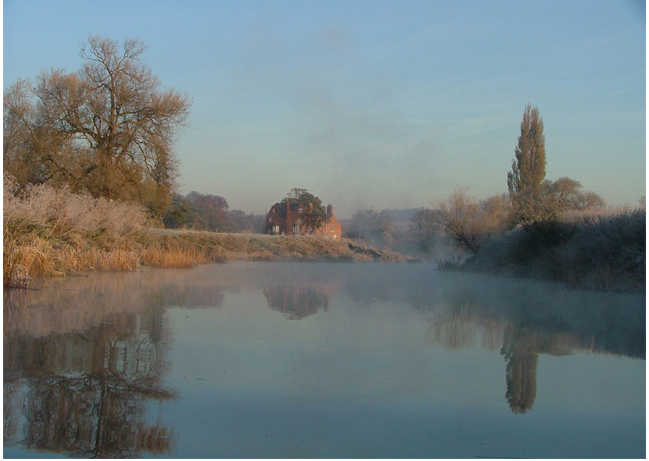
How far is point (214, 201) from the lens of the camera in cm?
6994

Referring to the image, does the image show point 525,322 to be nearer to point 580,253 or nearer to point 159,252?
point 580,253

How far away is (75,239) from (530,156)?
27.6 m

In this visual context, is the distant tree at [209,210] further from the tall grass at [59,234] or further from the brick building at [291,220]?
the tall grass at [59,234]

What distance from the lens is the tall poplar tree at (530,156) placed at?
114 feet

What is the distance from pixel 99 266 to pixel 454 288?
994 centimetres

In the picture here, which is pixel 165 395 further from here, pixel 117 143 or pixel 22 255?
pixel 117 143

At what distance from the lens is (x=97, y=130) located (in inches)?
957

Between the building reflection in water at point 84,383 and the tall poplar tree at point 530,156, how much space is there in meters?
30.8

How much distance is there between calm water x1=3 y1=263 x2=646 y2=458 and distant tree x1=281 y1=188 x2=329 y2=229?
141ft

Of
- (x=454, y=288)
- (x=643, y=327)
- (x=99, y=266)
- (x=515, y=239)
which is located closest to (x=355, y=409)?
(x=643, y=327)

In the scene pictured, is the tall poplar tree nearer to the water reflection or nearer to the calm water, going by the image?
the water reflection

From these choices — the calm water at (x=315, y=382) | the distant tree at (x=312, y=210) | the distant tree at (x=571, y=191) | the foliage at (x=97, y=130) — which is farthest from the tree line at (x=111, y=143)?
the distant tree at (x=312, y=210)

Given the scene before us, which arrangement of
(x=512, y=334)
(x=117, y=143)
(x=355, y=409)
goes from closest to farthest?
(x=355, y=409) → (x=512, y=334) → (x=117, y=143)

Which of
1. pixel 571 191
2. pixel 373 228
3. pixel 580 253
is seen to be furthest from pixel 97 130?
pixel 373 228
